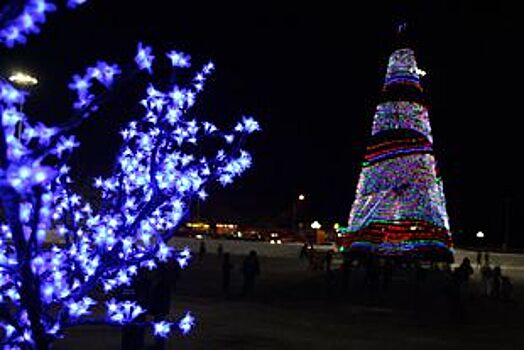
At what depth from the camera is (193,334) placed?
1457cm

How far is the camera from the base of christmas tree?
34969 millimetres

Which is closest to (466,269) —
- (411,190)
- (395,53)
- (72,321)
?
(411,190)

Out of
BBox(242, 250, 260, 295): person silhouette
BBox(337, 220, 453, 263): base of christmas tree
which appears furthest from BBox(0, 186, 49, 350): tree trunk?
BBox(337, 220, 453, 263): base of christmas tree

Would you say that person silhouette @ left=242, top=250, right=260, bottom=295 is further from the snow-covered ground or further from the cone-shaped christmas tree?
the snow-covered ground

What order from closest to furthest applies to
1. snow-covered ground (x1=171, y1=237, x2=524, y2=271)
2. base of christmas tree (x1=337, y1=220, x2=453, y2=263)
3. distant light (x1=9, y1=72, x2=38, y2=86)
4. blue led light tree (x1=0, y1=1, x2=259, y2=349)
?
blue led light tree (x1=0, y1=1, x2=259, y2=349) → distant light (x1=9, y1=72, x2=38, y2=86) → base of christmas tree (x1=337, y1=220, x2=453, y2=263) → snow-covered ground (x1=171, y1=237, x2=524, y2=271)

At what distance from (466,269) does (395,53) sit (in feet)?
48.7

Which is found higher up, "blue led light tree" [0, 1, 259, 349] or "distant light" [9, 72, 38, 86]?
"distant light" [9, 72, 38, 86]

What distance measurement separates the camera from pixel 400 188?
35344mm

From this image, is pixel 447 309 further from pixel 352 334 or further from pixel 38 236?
pixel 38 236

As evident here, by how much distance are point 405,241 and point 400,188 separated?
2.29 meters

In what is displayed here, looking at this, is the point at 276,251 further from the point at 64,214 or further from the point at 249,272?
the point at 64,214

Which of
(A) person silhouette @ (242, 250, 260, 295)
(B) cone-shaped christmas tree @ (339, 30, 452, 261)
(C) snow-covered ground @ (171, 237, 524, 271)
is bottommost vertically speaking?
(A) person silhouette @ (242, 250, 260, 295)

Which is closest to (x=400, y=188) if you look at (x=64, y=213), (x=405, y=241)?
(x=405, y=241)

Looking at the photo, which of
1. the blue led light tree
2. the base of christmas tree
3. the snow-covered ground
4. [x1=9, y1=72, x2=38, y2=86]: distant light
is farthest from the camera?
the snow-covered ground
